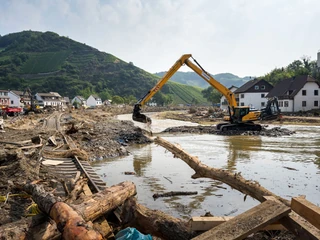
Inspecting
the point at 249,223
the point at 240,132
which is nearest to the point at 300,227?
the point at 249,223

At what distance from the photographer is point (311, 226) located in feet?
12.0

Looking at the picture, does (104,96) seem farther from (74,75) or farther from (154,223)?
(154,223)

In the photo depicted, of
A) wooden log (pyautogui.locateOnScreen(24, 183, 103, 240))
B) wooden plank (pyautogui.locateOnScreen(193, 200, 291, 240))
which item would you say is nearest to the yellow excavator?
wooden log (pyautogui.locateOnScreen(24, 183, 103, 240))

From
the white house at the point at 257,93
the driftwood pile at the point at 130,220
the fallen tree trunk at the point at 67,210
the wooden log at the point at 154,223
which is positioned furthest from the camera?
the white house at the point at 257,93

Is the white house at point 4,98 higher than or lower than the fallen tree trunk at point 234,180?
higher

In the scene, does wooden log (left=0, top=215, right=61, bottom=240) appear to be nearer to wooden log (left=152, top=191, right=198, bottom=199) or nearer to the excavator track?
wooden log (left=152, top=191, right=198, bottom=199)

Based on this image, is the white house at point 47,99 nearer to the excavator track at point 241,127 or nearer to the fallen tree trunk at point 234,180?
the excavator track at point 241,127

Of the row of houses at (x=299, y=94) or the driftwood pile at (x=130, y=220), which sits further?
the row of houses at (x=299, y=94)

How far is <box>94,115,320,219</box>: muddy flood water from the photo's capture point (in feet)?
26.8

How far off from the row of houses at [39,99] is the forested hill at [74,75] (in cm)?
947

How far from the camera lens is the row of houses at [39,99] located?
2886 inches

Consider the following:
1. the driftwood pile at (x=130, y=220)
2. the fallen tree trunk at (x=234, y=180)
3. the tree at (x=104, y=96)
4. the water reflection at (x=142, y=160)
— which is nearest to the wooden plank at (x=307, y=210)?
the driftwood pile at (x=130, y=220)

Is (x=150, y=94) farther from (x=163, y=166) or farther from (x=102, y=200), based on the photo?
(x=102, y=200)

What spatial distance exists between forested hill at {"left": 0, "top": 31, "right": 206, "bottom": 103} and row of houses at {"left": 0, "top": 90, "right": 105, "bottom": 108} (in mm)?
9467
